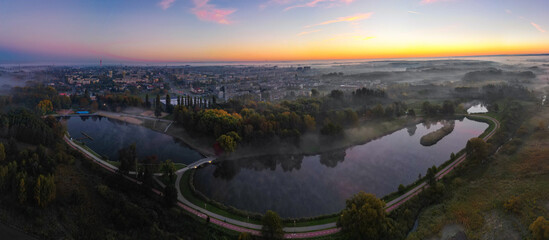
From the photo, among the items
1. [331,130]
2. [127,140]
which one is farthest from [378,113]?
[127,140]

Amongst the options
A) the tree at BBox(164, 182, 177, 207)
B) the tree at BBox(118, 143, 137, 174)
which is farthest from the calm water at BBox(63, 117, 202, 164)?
the tree at BBox(164, 182, 177, 207)

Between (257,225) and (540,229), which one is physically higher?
(540,229)

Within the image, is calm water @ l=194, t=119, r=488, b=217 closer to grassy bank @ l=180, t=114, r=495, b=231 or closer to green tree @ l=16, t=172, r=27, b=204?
grassy bank @ l=180, t=114, r=495, b=231

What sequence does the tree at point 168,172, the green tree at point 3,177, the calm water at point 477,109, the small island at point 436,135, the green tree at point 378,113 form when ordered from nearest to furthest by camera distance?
the green tree at point 3,177 < the tree at point 168,172 < the small island at point 436,135 < the green tree at point 378,113 < the calm water at point 477,109

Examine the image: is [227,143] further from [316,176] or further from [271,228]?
[271,228]

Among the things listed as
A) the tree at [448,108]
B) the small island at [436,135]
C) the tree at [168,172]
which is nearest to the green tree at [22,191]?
the tree at [168,172]

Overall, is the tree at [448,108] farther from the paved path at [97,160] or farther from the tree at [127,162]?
the tree at [127,162]

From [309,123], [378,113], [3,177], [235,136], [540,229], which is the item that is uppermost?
[378,113]

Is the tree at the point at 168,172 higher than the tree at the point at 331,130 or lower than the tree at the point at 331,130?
lower
